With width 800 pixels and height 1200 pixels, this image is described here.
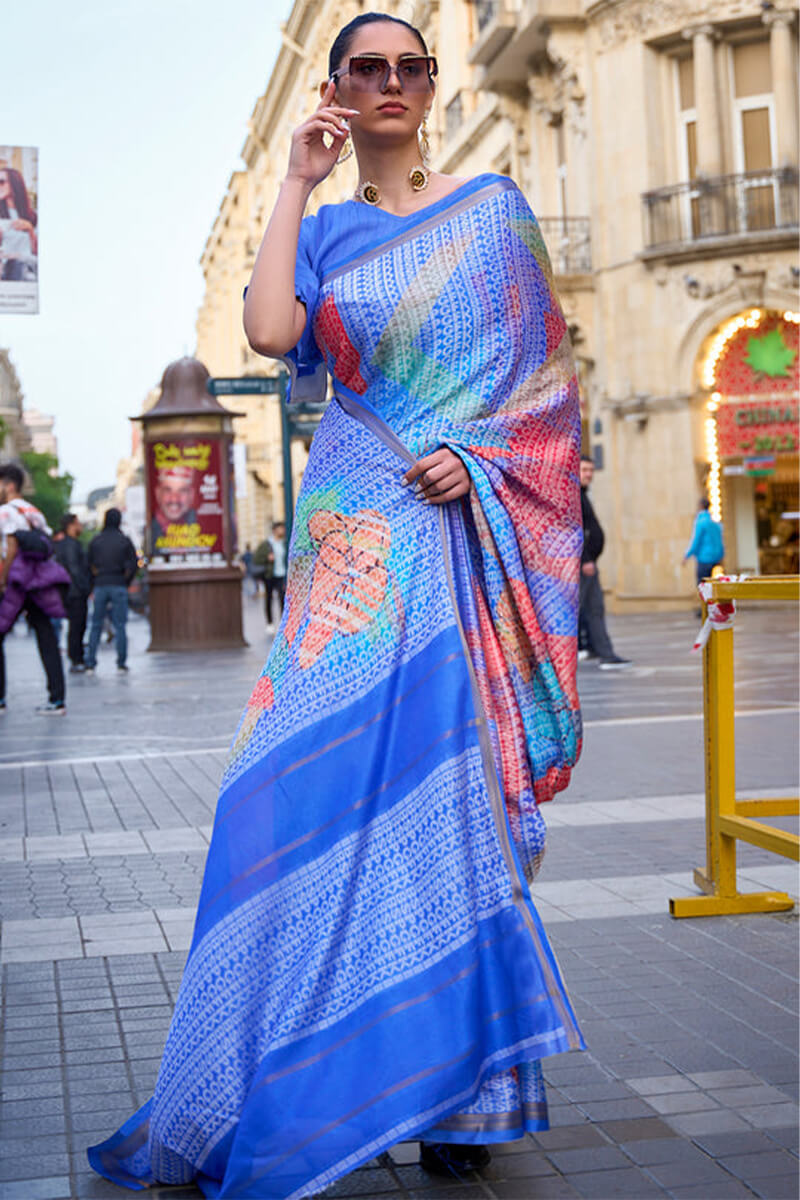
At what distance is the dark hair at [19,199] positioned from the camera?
11.7 meters

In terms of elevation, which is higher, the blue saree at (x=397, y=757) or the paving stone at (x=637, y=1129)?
the blue saree at (x=397, y=757)

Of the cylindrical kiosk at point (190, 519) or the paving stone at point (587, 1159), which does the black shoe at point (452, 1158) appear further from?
the cylindrical kiosk at point (190, 519)

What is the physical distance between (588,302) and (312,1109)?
2820cm

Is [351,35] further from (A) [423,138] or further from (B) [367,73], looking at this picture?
(A) [423,138]

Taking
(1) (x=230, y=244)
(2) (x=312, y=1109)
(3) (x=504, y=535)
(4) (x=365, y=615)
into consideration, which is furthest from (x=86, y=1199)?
(1) (x=230, y=244)

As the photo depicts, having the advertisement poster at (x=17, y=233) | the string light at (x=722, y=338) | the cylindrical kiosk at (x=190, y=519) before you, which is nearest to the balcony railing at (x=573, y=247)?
the string light at (x=722, y=338)

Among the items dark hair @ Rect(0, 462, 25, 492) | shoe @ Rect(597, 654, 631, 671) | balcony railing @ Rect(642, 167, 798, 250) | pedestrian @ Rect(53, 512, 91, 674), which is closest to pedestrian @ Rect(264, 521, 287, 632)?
pedestrian @ Rect(53, 512, 91, 674)

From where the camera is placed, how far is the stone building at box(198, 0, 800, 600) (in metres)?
27.7

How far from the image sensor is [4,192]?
462 inches

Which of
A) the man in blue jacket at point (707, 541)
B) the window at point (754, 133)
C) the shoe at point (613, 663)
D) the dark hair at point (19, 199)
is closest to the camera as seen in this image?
the dark hair at point (19, 199)

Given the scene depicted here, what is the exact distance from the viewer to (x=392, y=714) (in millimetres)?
2934

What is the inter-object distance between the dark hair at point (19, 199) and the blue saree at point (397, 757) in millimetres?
9081

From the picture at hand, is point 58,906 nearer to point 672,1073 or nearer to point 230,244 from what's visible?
point 672,1073

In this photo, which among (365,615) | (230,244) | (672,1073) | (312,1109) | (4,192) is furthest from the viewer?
(230,244)
